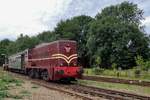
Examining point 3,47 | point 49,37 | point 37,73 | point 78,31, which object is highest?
point 3,47

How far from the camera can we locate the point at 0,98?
61.1ft

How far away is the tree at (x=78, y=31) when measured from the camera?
90.3m

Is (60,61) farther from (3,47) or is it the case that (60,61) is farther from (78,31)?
(3,47)

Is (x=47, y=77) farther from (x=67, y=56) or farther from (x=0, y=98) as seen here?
(x=0, y=98)

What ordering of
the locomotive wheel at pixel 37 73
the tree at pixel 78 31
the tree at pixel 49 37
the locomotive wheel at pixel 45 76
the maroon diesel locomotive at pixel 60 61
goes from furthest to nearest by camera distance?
the tree at pixel 49 37 < the tree at pixel 78 31 < the locomotive wheel at pixel 37 73 < the locomotive wheel at pixel 45 76 < the maroon diesel locomotive at pixel 60 61

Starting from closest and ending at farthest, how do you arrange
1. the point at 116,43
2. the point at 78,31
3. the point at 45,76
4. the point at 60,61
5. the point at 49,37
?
the point at 60,61 → the point at 45,76 → the point at 116,43 → the point at 78,31 → the point at 49,37

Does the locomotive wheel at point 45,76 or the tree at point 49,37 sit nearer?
the locomotive wheel at point 45,76

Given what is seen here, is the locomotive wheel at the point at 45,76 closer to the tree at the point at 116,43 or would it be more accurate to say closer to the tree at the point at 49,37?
the tree at the point at 116,43

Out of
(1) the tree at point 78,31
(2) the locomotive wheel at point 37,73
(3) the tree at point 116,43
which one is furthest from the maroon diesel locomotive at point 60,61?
(1) the tree at point 78,31

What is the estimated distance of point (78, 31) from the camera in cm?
9988

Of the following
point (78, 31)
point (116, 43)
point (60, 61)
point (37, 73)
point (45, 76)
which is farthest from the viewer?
point (78, 31)

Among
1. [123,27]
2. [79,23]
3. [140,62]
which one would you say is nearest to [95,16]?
[79,23]

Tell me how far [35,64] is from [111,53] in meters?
36.5

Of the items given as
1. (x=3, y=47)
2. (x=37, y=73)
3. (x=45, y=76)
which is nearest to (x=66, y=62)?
(x=45, y=76)
